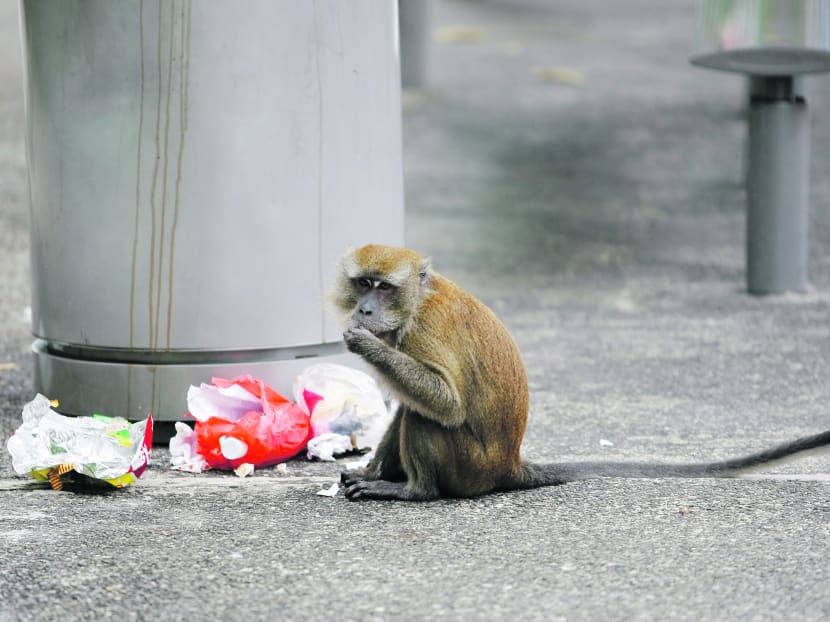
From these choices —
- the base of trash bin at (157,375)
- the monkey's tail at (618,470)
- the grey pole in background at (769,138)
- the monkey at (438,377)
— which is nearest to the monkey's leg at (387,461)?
the monkey at (438,377)

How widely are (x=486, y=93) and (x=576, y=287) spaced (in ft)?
17.1

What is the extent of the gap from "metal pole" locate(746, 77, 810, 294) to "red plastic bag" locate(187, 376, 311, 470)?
474cm

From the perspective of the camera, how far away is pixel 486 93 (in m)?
13.7

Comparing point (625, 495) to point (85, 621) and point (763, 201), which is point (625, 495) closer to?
point (85, 621)

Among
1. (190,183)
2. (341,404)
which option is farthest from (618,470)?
(190,183)

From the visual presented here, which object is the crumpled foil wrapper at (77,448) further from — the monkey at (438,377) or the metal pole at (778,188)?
the metal pole at (778,188)

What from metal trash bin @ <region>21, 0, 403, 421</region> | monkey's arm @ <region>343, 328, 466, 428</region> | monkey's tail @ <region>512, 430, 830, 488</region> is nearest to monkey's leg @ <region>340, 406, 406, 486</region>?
monkey's arm @ <region>343, 328, 466, 428</region>

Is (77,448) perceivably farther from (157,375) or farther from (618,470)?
(618,470)

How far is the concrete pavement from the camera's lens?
11.0ft

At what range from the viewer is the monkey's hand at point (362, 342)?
4.14 m

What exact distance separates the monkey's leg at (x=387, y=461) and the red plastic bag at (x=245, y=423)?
0.47m

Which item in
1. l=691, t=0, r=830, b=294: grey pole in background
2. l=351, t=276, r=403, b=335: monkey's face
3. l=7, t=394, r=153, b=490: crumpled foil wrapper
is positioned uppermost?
l=691, t=0, r=830, b=294: grey pole in background

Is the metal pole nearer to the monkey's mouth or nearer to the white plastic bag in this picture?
the white plastic bag

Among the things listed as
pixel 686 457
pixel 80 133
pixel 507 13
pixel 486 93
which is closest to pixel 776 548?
pixel 686 457
